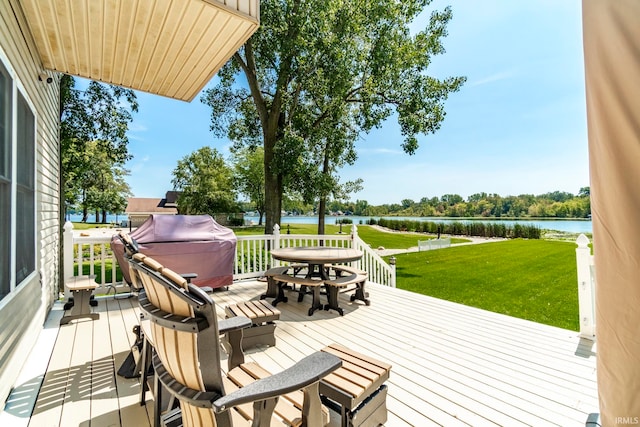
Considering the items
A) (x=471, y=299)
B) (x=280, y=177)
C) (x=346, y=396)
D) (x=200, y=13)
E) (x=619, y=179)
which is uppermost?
(x=200, y=13)

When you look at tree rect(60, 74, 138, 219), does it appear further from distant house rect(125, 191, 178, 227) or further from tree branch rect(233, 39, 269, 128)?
distant house rect(125, 191, 178, 227)

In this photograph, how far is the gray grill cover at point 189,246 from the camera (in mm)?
4918

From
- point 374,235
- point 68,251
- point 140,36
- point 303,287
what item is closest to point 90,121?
point 68,251

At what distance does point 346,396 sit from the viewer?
175cm

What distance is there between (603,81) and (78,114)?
10125mm

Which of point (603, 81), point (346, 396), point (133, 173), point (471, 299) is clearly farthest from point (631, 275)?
point (133, 173)

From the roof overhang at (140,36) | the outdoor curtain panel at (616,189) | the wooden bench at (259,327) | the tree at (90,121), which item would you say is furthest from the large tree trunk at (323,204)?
the outdoor curtain panel at (616,189)

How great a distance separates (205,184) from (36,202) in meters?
29.0

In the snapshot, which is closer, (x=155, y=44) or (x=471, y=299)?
(x=155, y=44)

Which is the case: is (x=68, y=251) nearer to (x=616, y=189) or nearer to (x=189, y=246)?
(x=189, y=246)

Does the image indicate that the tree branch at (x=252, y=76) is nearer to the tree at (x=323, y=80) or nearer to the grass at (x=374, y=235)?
the tree at (x=323, y=80)

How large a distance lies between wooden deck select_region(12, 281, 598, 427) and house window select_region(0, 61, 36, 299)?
1.02 m

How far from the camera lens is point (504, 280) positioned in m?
11.7

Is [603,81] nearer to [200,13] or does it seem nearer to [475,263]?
[200,13]
